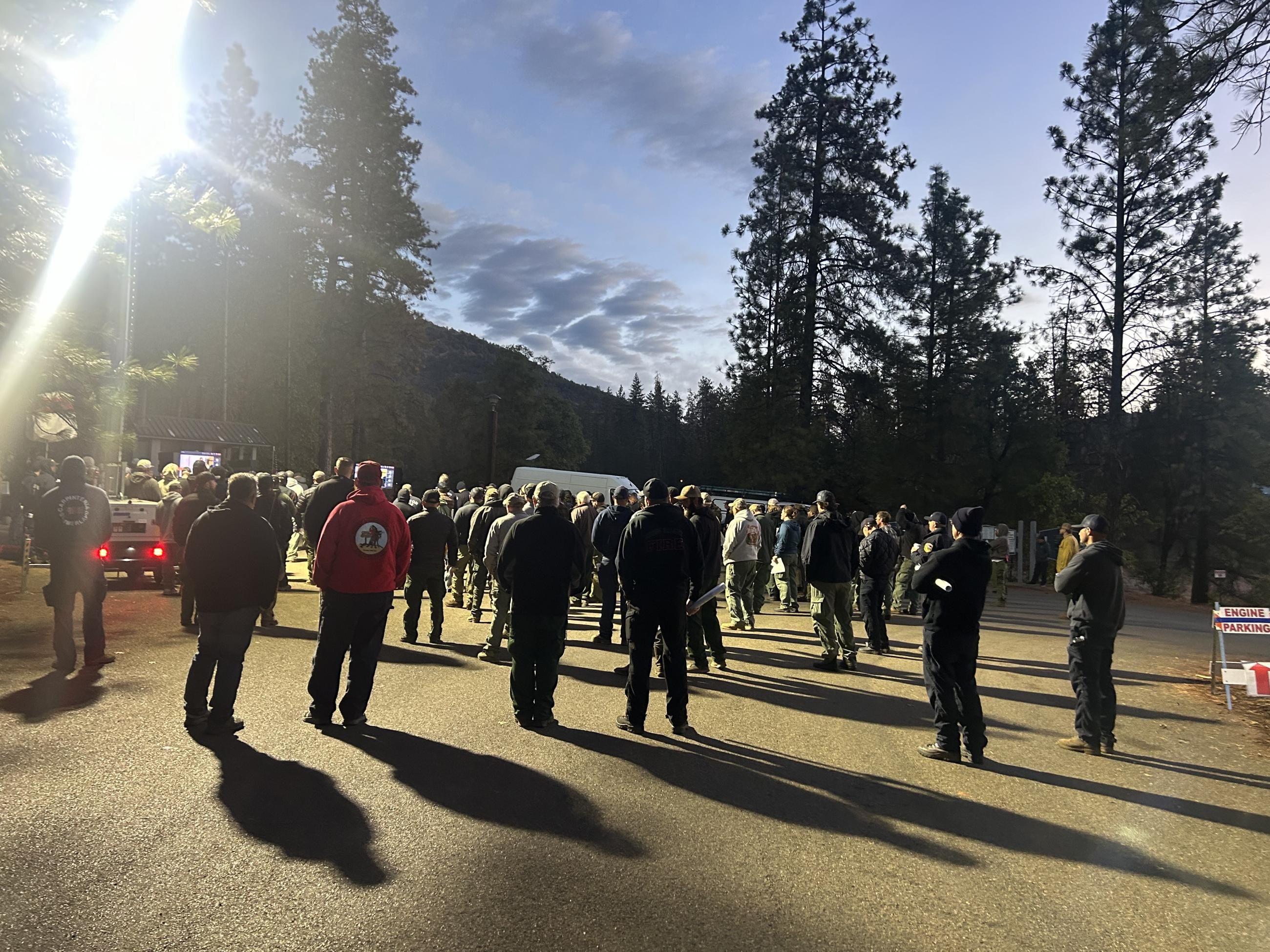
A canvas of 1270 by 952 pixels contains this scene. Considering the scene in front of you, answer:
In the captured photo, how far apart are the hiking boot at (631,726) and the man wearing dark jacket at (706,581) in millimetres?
2391

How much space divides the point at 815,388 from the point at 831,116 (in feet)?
38.3

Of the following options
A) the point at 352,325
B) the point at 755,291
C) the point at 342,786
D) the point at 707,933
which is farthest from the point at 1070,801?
the point at 352,325

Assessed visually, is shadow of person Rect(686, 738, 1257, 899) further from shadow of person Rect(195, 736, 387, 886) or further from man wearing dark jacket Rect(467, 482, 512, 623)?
man wearing dark jacket Rect(467, 482, 512, 623)

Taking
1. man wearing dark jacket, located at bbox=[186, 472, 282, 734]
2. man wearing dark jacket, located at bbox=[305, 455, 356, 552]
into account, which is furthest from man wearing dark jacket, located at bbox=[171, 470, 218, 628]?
man wearing dark jacket, located at bbox=[186, 472, 282, 734]

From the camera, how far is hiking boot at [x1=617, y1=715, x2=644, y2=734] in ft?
21.1

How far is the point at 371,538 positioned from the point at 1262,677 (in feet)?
27.8

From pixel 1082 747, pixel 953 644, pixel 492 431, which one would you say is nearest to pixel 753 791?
pixel 953 644

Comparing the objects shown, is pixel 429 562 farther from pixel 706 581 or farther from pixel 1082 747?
pixel 1082 747

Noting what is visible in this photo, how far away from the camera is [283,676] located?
7789mm

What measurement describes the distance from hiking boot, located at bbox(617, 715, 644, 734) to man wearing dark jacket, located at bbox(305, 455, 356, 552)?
4832 mm

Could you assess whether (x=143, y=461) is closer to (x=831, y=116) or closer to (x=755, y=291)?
(x=755, y=291)

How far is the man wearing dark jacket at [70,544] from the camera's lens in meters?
7.38

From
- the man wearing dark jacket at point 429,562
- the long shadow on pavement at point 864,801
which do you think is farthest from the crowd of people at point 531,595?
the man wearing dark jacket at point 429,562

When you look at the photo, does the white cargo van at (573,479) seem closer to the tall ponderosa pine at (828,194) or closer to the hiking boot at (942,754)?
the tall ponderosa pine at (828,194)
